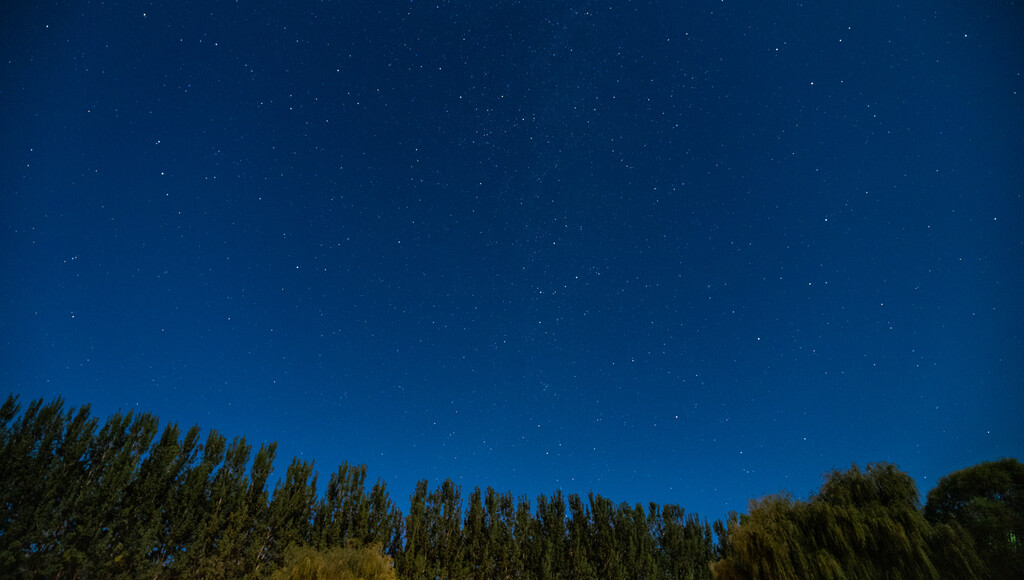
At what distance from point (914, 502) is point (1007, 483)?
63.2 ft

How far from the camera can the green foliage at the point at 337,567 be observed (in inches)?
801

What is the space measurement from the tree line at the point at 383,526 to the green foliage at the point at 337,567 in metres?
0.11

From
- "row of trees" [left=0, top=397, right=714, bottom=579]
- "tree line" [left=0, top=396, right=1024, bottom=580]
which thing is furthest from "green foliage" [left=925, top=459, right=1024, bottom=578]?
"row of trees" [left=0, top=397, right=714, bottom=579]

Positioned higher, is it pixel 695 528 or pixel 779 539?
pixel 695 528

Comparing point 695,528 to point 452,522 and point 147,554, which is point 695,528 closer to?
point 452,522

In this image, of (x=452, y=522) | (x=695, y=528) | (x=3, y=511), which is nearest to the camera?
(x=3, y=511)

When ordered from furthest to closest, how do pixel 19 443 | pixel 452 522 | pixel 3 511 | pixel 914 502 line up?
pixel 452 522, pixel 19 443, pixel 3 511, pixel 914 502

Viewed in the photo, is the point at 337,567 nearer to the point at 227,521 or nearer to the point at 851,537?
the point at 227,521

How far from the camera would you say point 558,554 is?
38.0 metres

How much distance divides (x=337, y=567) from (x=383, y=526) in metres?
13.9

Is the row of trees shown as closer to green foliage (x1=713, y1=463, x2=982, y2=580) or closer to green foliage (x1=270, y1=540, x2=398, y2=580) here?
green foliage (x1=270, y1=540, x2=398, y2=580)

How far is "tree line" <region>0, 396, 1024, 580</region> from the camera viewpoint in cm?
1848

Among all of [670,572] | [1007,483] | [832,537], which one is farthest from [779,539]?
[670,572]

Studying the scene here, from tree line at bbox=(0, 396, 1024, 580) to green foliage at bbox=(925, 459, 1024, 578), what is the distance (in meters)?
0.10
